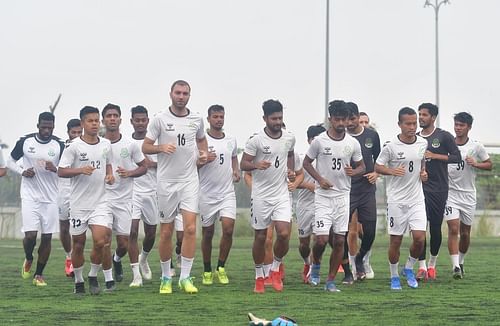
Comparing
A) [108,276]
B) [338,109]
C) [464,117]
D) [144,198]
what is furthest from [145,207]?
[464,117]

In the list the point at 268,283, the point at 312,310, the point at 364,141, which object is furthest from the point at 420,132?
the point at 312,310

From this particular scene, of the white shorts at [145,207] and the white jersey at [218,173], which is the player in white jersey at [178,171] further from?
the white shorts at [145,207]

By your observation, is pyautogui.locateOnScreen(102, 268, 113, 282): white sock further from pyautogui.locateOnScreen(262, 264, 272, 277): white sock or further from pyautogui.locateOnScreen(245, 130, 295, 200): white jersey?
pyautogui.locateOnScreen(245, 130, 295, 200): white jersey

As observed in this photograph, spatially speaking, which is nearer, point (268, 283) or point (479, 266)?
point (268, 283)

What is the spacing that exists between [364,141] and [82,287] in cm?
436

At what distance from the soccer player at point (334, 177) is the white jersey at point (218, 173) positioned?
5.38 feet

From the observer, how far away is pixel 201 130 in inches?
559

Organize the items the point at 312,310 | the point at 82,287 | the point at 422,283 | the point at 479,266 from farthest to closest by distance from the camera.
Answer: the point at 479,266 < the point at 422,283 < the point at 82,287 < the point at 312,310

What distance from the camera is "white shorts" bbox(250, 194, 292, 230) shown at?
47.0 feet

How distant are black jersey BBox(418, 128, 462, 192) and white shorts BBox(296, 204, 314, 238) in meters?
1.65

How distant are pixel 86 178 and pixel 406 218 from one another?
13.5ft

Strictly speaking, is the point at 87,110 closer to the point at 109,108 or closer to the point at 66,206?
the point at 109,108

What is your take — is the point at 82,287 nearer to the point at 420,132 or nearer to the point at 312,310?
the point at 312,310

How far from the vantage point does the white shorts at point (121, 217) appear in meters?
15.1
